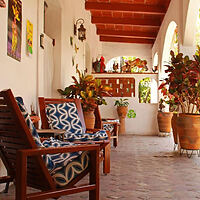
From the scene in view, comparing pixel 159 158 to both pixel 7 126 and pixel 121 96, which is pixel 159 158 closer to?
pixel 7 126

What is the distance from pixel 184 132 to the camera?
4.96m

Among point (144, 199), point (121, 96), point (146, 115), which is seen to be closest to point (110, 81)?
point (121, 96)

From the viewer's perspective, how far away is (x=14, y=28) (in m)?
3.32

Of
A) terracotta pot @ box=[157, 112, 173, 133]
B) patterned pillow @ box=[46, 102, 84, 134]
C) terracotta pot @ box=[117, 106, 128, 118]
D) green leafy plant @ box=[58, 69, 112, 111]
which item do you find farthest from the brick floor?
terracotta pot @ box=[117, 106, 128, 118]

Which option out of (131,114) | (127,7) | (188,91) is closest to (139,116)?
(131,114)

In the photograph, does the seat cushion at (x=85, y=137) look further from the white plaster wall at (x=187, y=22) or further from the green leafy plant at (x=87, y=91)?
the white plaster wall at (x=187, y=22)

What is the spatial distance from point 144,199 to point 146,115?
270 inches

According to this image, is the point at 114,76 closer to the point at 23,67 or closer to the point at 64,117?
the point at 64,117

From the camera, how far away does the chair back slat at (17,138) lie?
6.48ft

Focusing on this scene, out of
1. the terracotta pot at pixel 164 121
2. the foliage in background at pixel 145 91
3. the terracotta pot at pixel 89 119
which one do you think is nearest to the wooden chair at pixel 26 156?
the terracotta pot at pixel 89 119

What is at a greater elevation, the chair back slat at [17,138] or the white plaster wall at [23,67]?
the white plaster wall at [23,67]

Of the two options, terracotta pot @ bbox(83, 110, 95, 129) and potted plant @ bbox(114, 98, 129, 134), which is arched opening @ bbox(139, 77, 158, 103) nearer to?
potted plant @ bbox(114, 98, 129, 134)

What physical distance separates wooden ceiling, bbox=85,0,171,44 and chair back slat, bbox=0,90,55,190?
23.7ft

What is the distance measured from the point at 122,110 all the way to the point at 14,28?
Answer: 6170 millimetres
